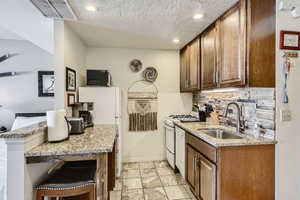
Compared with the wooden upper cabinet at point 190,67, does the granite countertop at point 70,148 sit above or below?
below

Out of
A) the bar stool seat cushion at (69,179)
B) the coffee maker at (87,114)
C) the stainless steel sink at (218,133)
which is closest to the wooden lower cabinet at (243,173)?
the stainless steel sink at (218,133)

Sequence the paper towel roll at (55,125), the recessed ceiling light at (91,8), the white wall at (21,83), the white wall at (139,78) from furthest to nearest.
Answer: the white wall at (139,78) → the white wall at (21,83) → the recessed ceiling light at (91,8) → the paper towel roll at (55,125)

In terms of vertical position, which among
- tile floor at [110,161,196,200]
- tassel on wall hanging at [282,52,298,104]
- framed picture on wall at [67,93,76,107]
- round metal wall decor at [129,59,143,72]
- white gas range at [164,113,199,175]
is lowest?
tile floor at [110,161,196,200]

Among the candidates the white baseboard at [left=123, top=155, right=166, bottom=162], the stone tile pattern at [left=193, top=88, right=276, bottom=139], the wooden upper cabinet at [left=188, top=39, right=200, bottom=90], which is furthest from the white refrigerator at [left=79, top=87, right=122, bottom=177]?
the stone tile pattern at [left=193, top=88, right=276, bottom=139]

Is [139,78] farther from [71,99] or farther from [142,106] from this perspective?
[71,99]

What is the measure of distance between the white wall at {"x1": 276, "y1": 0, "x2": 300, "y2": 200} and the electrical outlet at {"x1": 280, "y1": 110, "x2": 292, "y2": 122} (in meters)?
0.03

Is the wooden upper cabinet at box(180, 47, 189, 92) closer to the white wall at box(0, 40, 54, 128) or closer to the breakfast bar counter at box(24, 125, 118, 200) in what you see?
the breakfast bar counter at box(24, 125, 118, 200)

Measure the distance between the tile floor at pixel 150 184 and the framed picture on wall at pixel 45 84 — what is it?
2180 millimetres

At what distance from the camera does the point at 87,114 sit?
2.70 meters

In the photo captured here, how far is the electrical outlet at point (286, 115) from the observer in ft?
5.57

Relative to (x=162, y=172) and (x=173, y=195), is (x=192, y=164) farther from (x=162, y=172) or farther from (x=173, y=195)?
(x=162, y=172)

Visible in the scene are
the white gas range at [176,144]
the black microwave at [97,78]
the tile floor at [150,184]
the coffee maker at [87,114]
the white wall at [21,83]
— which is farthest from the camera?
the white wall at [21,83]

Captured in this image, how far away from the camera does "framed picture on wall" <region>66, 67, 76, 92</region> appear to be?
2.42 meters

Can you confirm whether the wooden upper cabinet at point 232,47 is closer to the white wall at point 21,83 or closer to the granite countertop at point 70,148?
the granite countertop at point 70,148
